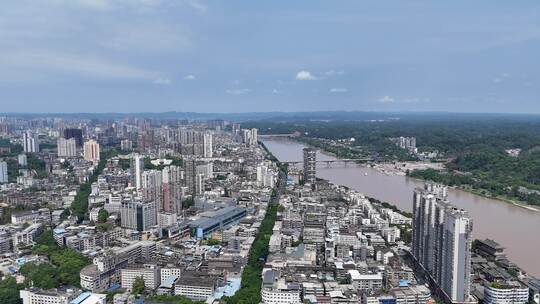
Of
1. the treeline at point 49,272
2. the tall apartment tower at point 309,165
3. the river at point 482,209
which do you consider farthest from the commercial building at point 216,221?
the tall apartment tower at point 309,165

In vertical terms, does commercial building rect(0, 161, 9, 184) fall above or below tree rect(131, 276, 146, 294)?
above

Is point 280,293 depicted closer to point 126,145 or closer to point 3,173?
point 3,173

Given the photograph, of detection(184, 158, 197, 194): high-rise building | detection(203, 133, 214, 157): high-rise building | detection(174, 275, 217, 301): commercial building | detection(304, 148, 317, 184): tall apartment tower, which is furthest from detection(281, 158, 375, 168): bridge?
detection(174, 275, 217, 301): commercial building

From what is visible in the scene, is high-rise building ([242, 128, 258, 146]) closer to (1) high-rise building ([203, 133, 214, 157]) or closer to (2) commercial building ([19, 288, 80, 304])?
(1) high-rise building ([203, 133, 214, 157])

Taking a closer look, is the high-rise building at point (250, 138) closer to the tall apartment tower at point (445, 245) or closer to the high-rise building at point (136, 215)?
the high-rise building at point (136, 215)

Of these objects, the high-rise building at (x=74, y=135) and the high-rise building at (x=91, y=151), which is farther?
the high-rise building at (x=74, y=135)

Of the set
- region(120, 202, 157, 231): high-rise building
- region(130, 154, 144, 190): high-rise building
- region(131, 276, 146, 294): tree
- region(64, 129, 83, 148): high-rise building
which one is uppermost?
region(64, 129, 83, 148): high-rise building
